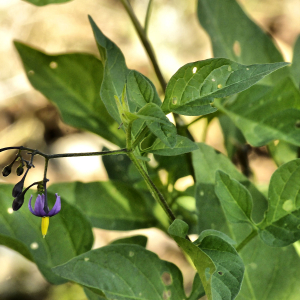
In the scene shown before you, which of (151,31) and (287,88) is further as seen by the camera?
(151,31)

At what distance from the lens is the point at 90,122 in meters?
0.89

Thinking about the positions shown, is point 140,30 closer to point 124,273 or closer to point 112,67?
point 112,67

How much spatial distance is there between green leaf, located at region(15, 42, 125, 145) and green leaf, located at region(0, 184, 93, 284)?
9.5 inches

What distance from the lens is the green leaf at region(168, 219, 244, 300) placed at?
0.49m

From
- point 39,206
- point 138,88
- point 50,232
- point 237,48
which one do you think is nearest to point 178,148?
point 138,88

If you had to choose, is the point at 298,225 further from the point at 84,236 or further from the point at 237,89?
the point at 84,236

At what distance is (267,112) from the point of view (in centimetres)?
82

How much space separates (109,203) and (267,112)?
445mm

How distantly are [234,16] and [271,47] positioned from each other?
0.14m

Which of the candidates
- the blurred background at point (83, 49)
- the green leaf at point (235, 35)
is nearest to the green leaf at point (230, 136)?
the green leaf at point (235, 35)

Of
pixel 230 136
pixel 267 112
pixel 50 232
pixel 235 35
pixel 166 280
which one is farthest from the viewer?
pixel 166 280

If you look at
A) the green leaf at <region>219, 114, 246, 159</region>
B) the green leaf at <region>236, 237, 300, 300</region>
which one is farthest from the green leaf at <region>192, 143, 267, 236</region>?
the green leaf at <region>219, 114, 246, 159</region>

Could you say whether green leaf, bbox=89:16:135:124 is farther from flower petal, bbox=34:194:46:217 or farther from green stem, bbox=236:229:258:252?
green stem, bbox=236:229:258:252

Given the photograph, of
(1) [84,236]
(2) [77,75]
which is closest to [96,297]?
(1) [84,236]
